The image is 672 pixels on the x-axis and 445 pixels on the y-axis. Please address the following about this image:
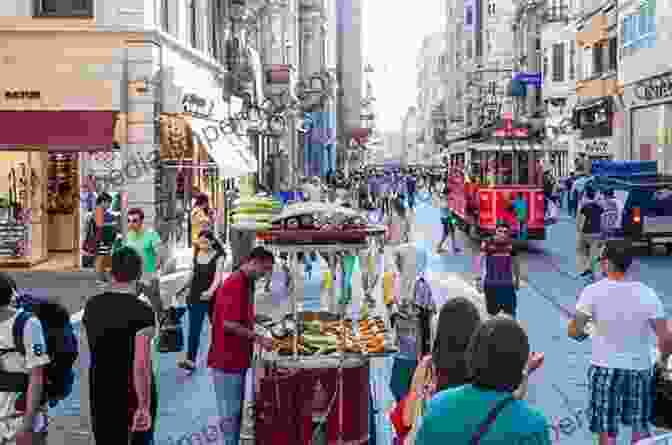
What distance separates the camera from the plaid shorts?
712cm

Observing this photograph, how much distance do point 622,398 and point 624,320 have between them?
0.53 meters

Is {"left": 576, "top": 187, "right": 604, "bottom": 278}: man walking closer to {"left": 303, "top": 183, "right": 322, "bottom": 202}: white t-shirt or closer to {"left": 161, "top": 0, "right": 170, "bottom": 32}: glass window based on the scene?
{"left": 303, "top": 183, "right": 322, "bottom": 202}: white t-shirt

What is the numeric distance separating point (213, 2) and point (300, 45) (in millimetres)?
37430

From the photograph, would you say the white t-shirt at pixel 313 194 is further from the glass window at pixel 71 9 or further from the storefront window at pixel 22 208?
the glass window at pixel 71 9

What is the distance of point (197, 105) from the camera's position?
26625 mm

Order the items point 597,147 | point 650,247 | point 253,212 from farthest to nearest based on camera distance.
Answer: point 597,147 < point 650,247 < point 253,212

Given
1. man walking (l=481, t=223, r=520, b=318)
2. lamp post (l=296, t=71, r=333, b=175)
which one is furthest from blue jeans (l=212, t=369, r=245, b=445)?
lamp post (l=296, t=71, r=333, b=175)

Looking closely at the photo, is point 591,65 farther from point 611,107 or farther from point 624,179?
point 624,179

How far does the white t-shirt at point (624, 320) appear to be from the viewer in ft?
Answer: 23.2

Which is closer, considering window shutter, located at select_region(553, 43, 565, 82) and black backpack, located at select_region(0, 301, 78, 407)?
black backpack, located at select_region(0, 301, 78, 407)

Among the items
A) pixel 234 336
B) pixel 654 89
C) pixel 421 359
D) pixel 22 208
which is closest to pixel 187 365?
pixel 234 336

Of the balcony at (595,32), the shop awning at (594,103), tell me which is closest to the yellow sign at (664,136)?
the shop awning at (594,103)

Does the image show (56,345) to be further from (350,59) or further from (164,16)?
(350,59)

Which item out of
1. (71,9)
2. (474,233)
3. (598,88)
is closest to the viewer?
(71,9)
